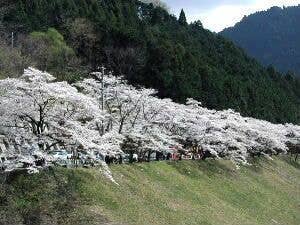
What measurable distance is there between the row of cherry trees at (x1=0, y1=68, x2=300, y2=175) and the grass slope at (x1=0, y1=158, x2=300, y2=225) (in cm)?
148

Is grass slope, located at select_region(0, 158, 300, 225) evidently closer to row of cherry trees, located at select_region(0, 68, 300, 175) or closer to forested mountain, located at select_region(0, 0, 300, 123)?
row of cherry trees, located at select_region(0, 68, 300, 175)

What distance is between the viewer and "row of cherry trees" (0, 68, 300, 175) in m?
23.9

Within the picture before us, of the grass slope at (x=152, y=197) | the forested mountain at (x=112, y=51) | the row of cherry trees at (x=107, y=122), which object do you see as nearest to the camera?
the grass slope at (x=152, y=197)

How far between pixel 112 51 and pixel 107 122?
108ft

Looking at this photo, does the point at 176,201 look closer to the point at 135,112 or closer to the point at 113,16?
the point at 135,112

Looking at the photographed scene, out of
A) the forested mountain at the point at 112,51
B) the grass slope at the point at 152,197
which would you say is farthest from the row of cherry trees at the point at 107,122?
the forested mountain at the point at 112,51

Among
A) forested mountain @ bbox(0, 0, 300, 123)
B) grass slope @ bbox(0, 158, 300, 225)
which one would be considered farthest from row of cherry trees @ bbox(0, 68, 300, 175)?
forested mountain @ bbox(0, 0, 300, 123)

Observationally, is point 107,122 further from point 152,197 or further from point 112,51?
point 112,51

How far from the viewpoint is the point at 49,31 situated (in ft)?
198

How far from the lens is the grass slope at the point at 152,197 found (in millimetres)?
22562

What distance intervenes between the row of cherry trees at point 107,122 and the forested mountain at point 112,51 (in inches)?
431

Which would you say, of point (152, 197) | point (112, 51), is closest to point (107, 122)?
point (152, 197)

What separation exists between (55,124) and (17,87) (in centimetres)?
230

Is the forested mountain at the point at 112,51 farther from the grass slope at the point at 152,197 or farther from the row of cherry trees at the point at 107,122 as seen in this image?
the grass slope at the point at 152,197
